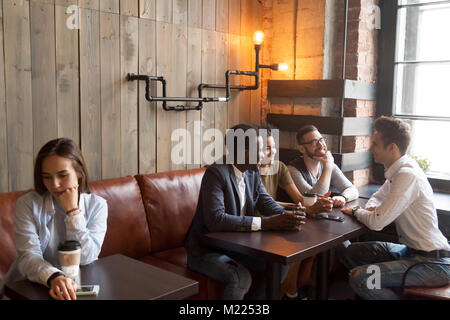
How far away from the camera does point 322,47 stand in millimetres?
3723

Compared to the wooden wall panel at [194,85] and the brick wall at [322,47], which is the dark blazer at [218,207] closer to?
the wooden wall panel at [194,85]

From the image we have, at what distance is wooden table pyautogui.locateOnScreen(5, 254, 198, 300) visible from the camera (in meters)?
1.64

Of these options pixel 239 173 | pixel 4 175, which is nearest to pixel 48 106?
pixel 4 175

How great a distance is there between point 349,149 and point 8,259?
257 centimetres

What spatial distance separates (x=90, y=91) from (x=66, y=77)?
0.56 ft

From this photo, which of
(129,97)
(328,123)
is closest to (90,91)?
(129,97)

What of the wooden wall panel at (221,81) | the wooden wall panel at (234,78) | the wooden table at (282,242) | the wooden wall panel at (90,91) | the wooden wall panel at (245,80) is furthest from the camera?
the wooden wall panel at (245,80)

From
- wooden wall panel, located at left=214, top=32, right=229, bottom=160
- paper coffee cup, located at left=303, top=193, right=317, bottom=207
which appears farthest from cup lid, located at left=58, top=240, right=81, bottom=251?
wooden wall panel, located at left=214, top=32, right=229, bottom=160

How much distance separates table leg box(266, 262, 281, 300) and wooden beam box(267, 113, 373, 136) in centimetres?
160

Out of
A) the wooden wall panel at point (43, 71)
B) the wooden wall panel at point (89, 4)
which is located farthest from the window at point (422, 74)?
the wooden wall panel at point (43, 71)

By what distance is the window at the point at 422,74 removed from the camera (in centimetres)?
361

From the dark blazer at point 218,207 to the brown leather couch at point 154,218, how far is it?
23 centimetres

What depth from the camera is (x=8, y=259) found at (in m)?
2.31

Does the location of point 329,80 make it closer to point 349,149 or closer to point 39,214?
point 349,149
